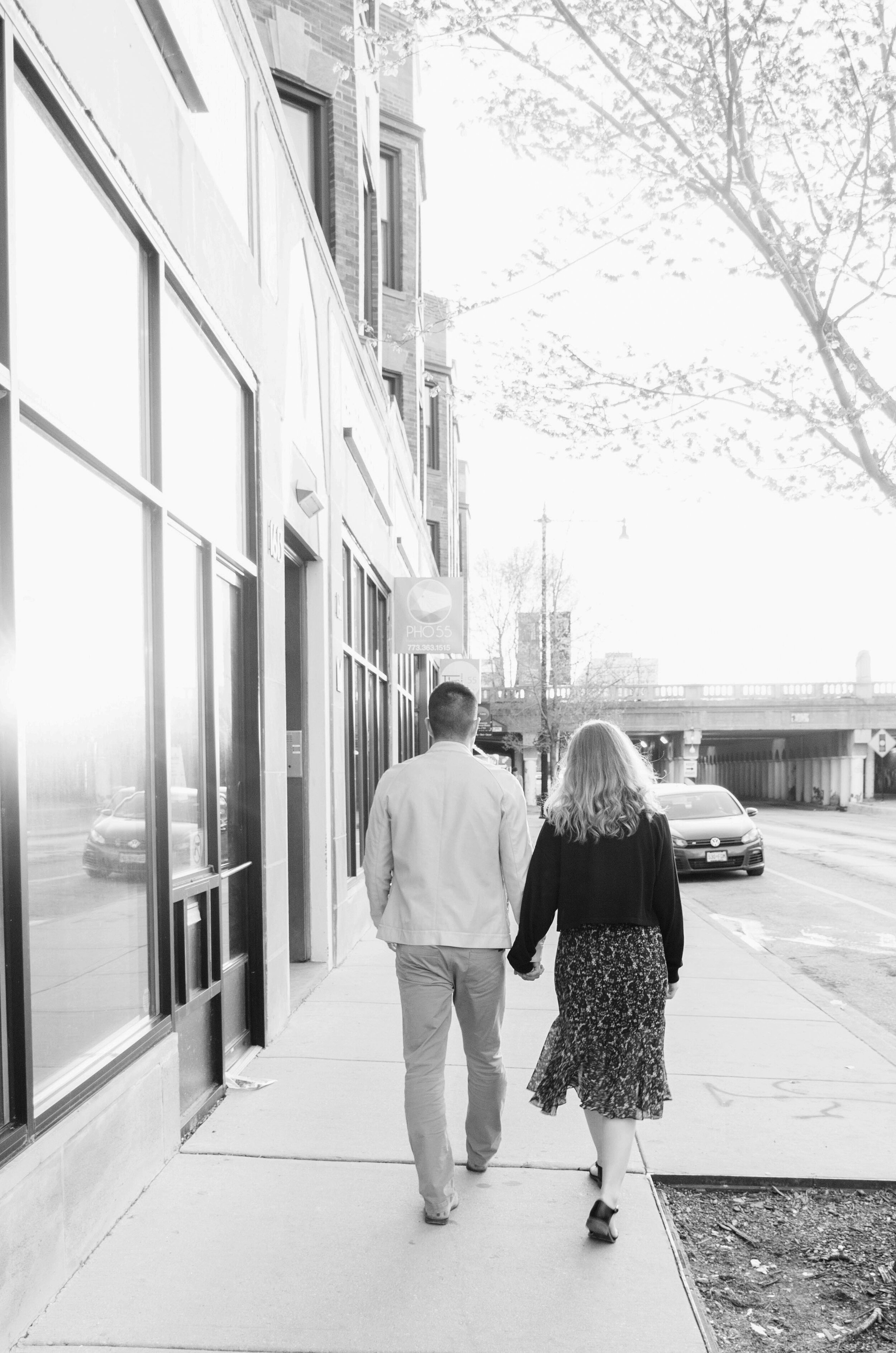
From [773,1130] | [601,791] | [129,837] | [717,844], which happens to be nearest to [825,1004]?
[773,1130]

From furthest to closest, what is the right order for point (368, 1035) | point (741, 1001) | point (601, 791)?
point (741, 1001) → point (368, 1035) → point (601, 791)

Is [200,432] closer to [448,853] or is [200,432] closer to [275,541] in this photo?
[275,541]

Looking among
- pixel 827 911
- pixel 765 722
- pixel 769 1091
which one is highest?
pixel 769 1091

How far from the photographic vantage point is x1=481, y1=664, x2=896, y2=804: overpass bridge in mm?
56188

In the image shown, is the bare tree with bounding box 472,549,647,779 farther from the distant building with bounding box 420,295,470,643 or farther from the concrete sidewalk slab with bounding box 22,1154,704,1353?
the concrete sidewalk slab with bounding box 22,1154,704,1353

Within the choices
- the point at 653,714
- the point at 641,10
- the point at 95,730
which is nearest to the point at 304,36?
the point at 641,10

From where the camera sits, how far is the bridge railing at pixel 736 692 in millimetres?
57844

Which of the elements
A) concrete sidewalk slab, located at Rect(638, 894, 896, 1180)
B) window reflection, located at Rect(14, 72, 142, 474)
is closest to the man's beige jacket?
concrete sidewalk slab, located at Rect(638, 894, 896, 1180)

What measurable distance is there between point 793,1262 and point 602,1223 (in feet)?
2.07

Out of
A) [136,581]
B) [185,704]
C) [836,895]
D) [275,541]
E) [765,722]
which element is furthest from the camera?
[765,722]

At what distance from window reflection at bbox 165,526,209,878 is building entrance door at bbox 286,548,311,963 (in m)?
3.22

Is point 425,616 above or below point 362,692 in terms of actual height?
above

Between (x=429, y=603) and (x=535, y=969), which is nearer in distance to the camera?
(x=535, y=969)

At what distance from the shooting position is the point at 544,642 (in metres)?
36.4
